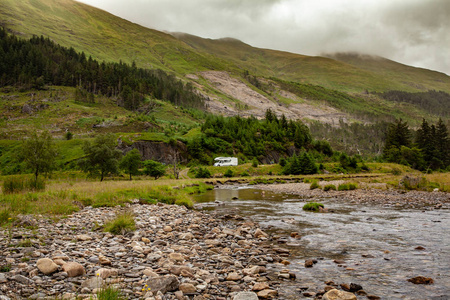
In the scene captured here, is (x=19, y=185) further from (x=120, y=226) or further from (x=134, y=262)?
(x=134, y=262)

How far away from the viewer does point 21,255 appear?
6.83 metres

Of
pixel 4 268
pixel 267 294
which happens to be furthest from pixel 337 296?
pixel 4 268

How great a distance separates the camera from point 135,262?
7855 mm

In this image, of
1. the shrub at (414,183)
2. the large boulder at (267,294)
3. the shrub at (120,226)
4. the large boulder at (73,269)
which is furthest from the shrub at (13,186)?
the shrub at (414,183)

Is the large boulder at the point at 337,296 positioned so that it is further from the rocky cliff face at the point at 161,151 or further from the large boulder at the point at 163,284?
the rocky cliff face at the point at 161,151

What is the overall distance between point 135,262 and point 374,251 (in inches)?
352

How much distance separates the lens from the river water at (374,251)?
7.17 m

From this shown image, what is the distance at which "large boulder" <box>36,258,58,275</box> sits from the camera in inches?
236

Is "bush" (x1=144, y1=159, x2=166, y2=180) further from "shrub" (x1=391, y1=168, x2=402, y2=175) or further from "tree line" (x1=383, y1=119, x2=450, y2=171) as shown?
"tree line" (x1=383, y1=119, x2=450, y2=171)

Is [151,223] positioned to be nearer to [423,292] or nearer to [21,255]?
[21,255]

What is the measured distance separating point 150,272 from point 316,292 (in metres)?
4.43

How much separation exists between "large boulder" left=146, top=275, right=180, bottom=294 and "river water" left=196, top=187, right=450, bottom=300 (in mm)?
3288

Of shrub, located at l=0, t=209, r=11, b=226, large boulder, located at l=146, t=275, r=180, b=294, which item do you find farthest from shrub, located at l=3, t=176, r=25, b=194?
large boulder, located at l=146, t=275, r=180, b=294

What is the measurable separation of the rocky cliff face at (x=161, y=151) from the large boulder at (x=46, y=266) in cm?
9251
